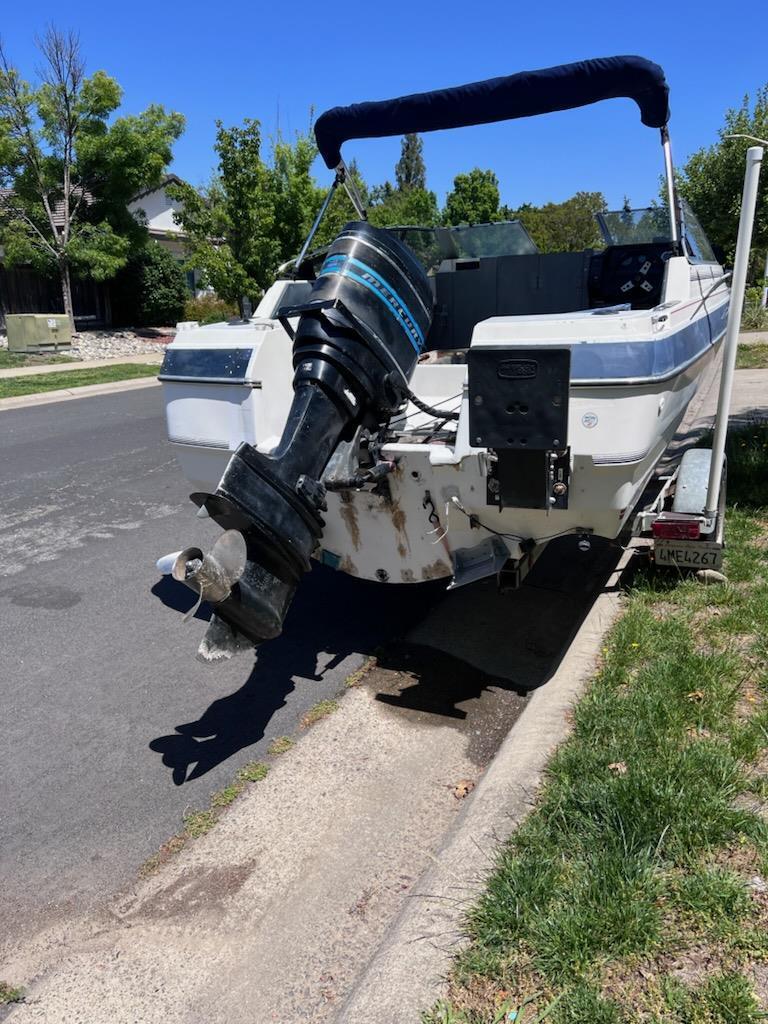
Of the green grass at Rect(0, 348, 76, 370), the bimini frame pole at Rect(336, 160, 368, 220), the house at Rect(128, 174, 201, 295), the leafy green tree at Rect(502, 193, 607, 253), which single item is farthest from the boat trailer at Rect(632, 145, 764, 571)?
the leafy green tree at Rect(502, 193, 607, 253)

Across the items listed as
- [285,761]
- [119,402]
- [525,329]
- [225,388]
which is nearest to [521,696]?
[285,761]

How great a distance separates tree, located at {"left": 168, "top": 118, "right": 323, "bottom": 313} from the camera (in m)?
18.7

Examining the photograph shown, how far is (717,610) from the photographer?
421 centimetres

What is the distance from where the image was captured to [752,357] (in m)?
14.9

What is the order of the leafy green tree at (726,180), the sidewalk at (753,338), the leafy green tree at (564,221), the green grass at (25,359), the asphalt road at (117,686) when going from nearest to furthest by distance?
the asphalt road at (117,686) < the leafy green tree at (726,180) < the sidewalk at (753,338) < the green grass at (25,359) < the leafy green tree at (564,221)

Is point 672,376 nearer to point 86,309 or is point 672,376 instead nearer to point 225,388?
point 225,388

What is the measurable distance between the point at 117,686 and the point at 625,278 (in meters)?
4.12

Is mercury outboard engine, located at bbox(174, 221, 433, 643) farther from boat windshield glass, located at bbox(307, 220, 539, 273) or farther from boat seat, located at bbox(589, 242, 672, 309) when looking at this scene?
boat seat, located at bbox(589, 242, 672, 309)

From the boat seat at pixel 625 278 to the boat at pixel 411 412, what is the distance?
55 centimetres

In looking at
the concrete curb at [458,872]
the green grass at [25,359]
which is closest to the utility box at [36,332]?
the green grass at [25,359]

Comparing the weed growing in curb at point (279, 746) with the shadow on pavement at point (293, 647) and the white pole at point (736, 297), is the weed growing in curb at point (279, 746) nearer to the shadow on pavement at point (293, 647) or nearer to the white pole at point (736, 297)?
the shadow on pavement at point (293, 647)

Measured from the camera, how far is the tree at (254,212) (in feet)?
61.3

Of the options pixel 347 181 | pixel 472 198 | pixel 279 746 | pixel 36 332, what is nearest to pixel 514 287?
pixel 347 181

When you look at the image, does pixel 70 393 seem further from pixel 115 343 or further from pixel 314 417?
pixel 314 417
